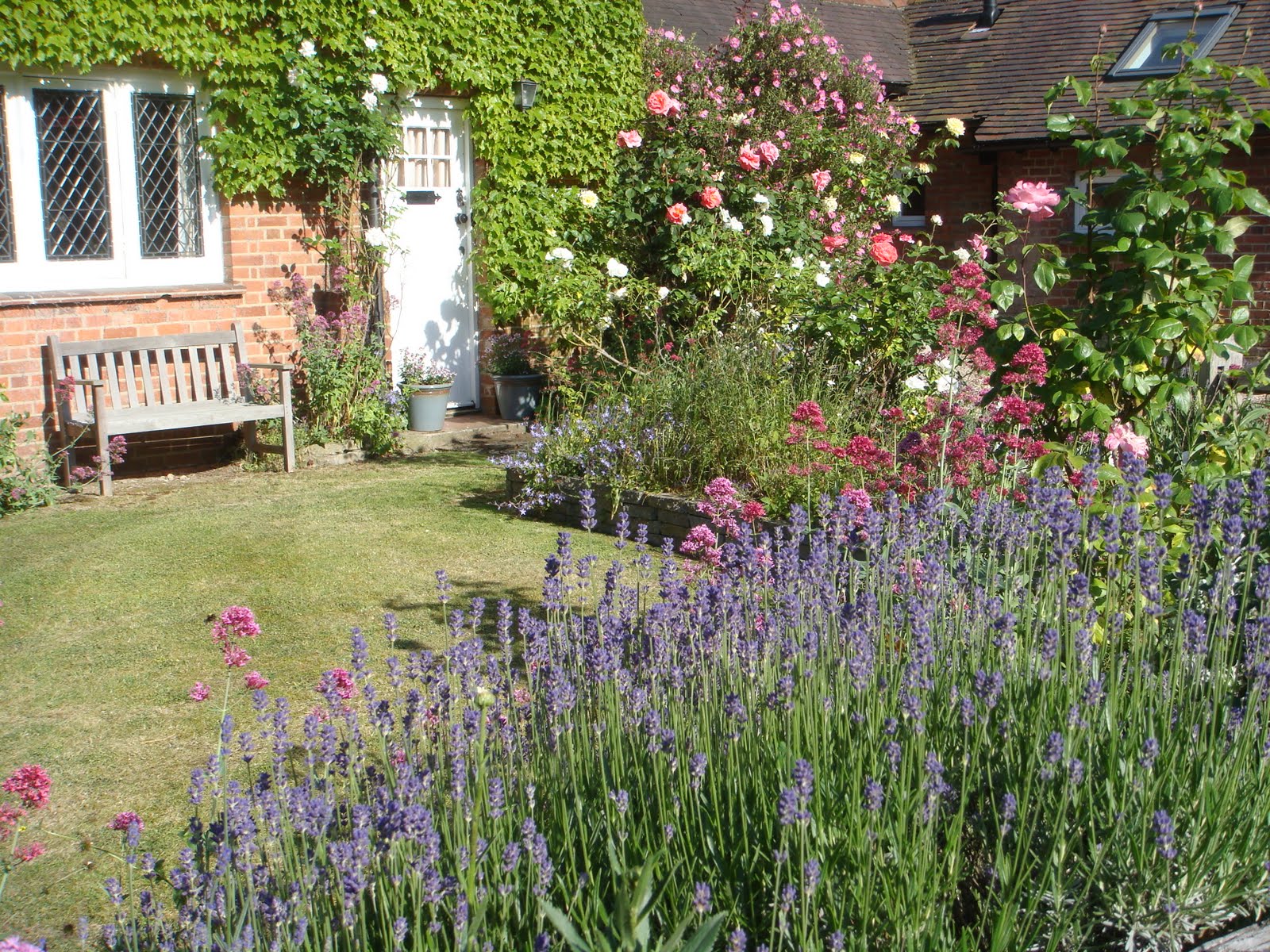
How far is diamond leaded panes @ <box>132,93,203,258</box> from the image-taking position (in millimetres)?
9086

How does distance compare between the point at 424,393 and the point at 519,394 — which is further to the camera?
the point at 519,394

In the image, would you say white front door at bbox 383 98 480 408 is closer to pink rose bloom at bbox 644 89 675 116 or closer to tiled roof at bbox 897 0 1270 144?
pink rose bloom at bbox 644 89 675 116

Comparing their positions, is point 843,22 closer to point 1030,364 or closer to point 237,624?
point 1030,364

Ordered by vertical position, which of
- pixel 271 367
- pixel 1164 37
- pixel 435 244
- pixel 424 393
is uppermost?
pixel 1164 37

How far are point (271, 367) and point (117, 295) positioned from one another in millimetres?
1132

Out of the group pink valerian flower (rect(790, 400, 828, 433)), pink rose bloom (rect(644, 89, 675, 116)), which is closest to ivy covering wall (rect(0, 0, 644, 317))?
pink rose bloom (rect(644, 89, 675, 116))

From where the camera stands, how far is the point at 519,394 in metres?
10.8

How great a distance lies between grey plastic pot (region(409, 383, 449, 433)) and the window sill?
1.53 m

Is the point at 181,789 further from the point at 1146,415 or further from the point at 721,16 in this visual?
the point at 721,16

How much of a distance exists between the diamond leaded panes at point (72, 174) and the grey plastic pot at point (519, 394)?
10.7 feet

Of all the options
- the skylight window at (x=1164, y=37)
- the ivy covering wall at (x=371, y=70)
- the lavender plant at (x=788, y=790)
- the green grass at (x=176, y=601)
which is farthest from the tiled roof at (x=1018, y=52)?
the lavender plant at (x=788, y=790)

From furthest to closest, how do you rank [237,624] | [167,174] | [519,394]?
[519,394], [167,174], [237,624]

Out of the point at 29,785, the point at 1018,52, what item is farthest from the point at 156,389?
the point at 1018,52

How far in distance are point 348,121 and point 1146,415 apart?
6.72m
